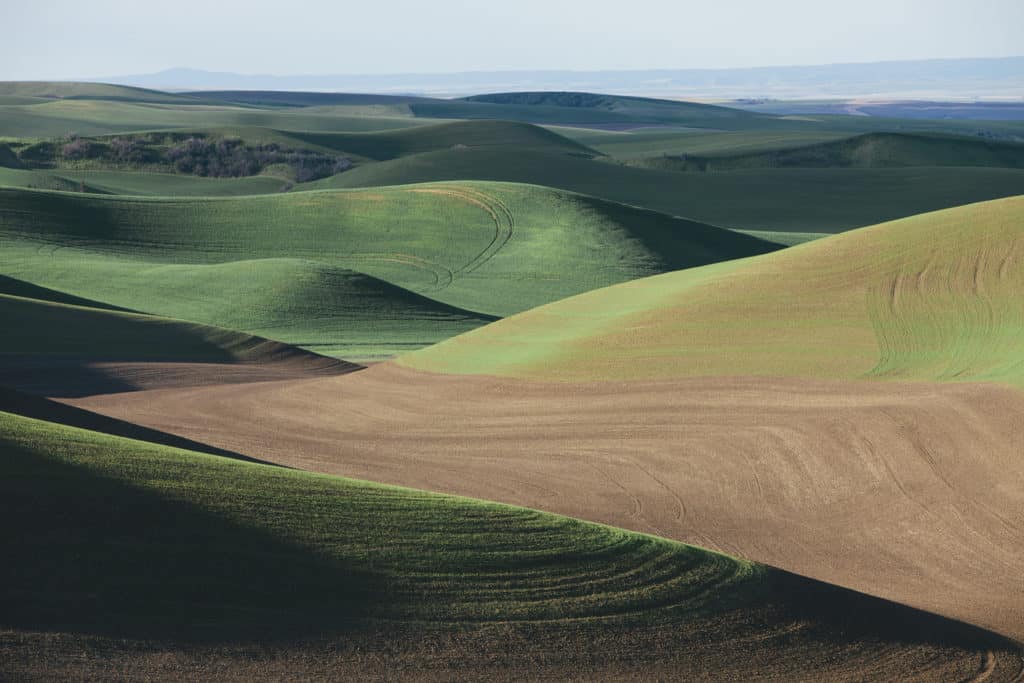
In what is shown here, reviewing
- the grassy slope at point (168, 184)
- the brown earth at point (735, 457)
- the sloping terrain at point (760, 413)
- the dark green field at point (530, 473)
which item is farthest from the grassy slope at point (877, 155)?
the brown earth at point (735, 457)

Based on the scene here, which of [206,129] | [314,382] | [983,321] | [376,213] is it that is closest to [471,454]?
[314,382]

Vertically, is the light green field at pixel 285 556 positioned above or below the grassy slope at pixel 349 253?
above

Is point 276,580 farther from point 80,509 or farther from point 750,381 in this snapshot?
point 750,381

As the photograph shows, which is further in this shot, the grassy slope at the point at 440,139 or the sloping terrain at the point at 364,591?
the grassy slope at the point at 440,139

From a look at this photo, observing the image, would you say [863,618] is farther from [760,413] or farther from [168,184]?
[168,184]

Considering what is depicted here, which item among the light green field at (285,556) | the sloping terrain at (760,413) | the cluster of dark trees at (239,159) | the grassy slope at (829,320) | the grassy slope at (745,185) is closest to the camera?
the light green field at (285,556)

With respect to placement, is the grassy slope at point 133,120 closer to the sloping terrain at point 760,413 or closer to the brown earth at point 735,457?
the sloping terrain at point 760,413

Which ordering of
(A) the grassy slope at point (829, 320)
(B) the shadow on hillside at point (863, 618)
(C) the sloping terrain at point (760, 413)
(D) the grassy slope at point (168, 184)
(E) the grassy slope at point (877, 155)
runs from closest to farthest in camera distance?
(B) the shadow on hillside at point (863, 618) → (C) the sloping terrain at point (760, 413) → (A) the grassy slope at point (829, 320) → (D) the grassy slope at point (168, 184) → (E) the grassy slope at point (877, 155)
